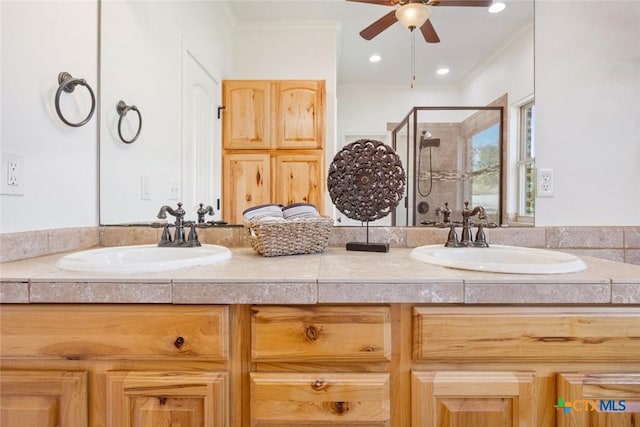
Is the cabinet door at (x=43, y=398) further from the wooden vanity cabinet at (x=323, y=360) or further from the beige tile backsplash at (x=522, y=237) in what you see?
the beige tile backsplash at (x=522, y=237)

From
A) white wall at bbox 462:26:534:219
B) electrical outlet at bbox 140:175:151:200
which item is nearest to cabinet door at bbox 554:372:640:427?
white wall at bbox 462:26:534:219

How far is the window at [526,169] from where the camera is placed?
1.35 metres

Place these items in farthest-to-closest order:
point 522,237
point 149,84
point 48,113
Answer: point 149,84 → point 522,237 → point 48,113

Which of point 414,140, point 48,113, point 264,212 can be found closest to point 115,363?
point 264,212

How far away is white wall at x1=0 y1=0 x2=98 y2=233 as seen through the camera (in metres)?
0.97

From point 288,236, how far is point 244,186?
1.39ft

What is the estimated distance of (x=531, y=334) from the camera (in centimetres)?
73

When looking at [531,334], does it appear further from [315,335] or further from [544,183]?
[544,183]

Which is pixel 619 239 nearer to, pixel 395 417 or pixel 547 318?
pixel 547 318

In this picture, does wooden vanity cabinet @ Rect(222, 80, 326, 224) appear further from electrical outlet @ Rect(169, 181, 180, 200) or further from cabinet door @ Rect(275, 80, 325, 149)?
electrical outlet @ Rect(169, 181, 180, 200)

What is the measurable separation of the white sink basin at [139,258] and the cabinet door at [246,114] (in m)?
0.50

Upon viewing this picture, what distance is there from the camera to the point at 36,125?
1056 millimetres

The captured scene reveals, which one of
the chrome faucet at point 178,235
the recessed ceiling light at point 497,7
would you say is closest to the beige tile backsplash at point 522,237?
the chrome faucet at point 178,235

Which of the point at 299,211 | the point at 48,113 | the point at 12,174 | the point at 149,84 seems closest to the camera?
the point at 12,174
